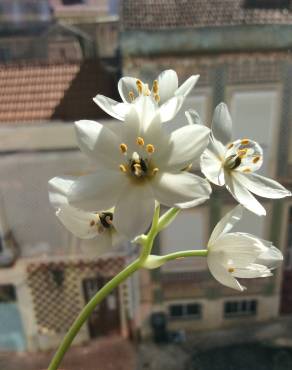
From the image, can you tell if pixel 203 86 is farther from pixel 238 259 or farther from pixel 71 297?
pixel 238 259

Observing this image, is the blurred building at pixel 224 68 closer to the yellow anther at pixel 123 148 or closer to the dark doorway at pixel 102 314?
the dark doorway at pixel 102 314

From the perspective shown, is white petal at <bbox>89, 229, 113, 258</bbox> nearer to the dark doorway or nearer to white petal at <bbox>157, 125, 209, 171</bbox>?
white petal at <bbox>157, 125, 209, 171</bbox>

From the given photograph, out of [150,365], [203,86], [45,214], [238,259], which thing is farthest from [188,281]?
[238,259]

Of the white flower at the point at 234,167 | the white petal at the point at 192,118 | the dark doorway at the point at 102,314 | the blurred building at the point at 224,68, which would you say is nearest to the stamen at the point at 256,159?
the white flower at the point at 234,167

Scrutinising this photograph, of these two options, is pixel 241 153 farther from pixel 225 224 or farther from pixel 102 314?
pixel 102 314

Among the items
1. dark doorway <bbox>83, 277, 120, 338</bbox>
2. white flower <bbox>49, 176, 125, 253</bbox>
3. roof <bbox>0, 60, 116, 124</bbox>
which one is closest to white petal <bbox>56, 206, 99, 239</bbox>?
white flower <bbox>49, 176, 125, 253</bbox>

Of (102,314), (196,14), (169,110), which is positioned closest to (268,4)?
(196,14)

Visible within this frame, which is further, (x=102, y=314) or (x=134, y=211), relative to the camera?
(x=102, y=314)

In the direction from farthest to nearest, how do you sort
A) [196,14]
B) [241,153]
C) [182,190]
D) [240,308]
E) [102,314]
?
[240,308] < [102,314] < [196,14] < [241,153] < [182,190]
